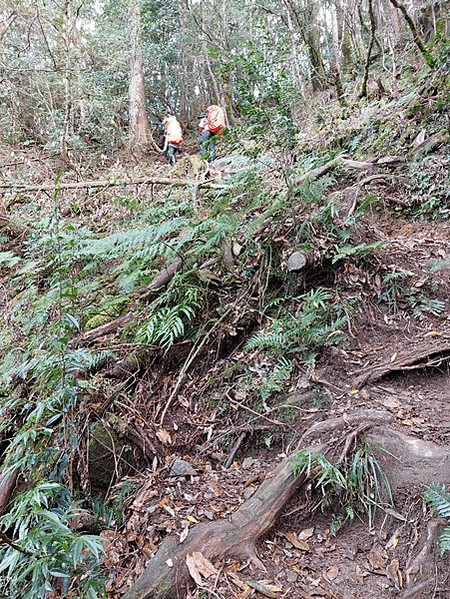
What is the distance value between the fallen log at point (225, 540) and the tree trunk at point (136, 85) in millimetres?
11554

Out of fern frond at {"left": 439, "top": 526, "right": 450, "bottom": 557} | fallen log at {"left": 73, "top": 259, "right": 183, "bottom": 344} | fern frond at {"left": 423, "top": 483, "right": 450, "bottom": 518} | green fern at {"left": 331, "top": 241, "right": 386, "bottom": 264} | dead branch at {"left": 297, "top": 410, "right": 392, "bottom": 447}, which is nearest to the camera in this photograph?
fern frond at {"left": 439, "top": 526, "right": 450, "bottom": 557}

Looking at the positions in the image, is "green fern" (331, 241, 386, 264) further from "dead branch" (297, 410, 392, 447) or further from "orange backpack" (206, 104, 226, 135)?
"orange backpack" (206, 104, 226, 135)

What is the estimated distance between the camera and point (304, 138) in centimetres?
779

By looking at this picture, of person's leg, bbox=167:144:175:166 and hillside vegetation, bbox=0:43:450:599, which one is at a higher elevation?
person's leg, bbox=167:144:175:166

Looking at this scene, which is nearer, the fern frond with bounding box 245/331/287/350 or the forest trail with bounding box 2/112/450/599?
the forest trail with bounding box 2/112/450/599

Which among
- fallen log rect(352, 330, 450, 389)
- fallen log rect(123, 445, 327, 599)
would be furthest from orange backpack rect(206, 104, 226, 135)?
fallen log rect(123, 445, 327, 599)

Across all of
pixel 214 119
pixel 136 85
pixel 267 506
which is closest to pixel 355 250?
pixel 267 506

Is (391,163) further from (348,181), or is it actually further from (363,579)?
(363,579)

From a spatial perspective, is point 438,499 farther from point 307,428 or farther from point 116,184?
point 116,184

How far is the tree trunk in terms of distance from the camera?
40.9 ft

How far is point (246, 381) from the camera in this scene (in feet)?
11.7

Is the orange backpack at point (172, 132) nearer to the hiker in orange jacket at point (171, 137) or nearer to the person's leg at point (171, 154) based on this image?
the hiker in orange jacket at point (171, 137)

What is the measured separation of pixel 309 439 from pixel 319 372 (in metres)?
0.71

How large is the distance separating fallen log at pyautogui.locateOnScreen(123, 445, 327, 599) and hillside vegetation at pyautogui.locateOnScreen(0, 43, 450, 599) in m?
0.04
